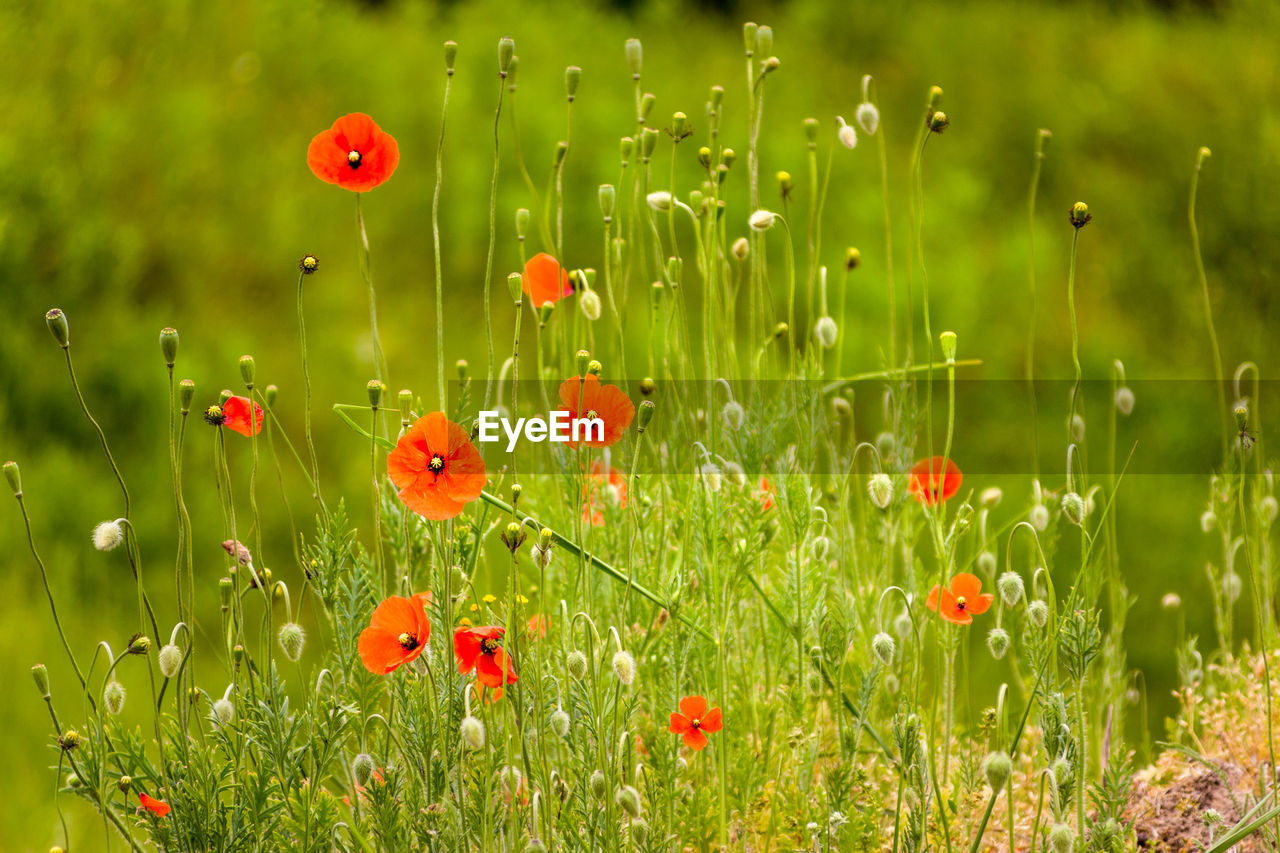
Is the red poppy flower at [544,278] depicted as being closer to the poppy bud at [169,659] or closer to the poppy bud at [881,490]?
the poppy bud at [881,490]

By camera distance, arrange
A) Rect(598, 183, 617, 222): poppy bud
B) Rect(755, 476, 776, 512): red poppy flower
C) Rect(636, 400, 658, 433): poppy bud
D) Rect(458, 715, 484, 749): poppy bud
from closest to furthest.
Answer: Rect(458, 715, 484, 749): poppy bud
Rect(636, 400, 658, 433): poppy bud
Rect(598, 183, 617, 222): poppy bud
Rect(755, 476, 776, 512): red poppy flower

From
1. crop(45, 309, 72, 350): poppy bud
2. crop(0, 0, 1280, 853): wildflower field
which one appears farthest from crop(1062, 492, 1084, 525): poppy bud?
crop(45, 309, 72, 350): poppy bud

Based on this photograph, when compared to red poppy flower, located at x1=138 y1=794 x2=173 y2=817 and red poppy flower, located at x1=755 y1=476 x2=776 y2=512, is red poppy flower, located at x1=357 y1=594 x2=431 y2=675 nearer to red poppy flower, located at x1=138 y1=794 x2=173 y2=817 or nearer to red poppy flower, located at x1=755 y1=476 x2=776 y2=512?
red poppy flower, located at x1=138 y1=794 x2=173 y2=817

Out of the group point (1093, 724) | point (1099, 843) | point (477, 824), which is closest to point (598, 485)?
point (477, 824)

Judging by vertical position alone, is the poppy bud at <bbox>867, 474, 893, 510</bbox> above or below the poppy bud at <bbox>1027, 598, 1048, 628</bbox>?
above

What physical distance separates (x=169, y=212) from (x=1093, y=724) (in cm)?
244

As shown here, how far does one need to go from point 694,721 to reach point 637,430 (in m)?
0.29

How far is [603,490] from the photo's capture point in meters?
1.27

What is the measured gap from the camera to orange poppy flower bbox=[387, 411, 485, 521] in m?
0.89

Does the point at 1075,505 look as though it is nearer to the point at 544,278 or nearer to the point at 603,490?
the point at 603,490

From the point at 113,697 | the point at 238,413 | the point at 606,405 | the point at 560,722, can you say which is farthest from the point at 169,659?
the point at 606,405

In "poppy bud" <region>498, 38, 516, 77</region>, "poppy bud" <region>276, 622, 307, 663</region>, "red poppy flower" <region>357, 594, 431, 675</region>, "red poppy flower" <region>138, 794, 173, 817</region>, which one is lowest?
"red poppy flower" <region>138, 794, 173, 817</region>

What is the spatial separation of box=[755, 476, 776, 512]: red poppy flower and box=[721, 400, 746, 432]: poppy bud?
0.08 meters

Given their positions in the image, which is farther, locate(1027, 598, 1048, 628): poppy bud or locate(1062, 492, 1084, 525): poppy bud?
locate(1027, 598, 1048, 628): poppy bud
